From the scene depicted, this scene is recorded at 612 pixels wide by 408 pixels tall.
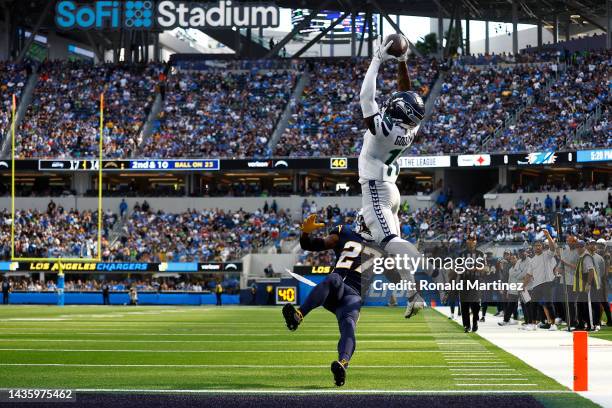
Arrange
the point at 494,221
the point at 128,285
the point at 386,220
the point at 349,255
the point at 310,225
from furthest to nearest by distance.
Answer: the point at 128,285
the point at 494,221
the point at 386,220
the point at 349,255
the point at 310,225

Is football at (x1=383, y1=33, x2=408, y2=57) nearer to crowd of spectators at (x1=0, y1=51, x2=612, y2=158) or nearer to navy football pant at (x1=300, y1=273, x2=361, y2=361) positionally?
navy football pant at (x1=300, y1=273, x2=361, y2=361)

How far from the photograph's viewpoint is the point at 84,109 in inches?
2383

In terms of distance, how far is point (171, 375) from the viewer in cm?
1057

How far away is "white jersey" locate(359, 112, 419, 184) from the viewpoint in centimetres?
966

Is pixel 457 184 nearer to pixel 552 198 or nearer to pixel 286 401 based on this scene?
pixel 552 198

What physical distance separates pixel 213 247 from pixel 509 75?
20630mm

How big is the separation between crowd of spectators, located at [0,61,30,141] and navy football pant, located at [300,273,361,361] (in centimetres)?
5224

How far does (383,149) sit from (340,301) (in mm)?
1584

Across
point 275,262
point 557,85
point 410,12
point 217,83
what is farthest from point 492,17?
point 275,262

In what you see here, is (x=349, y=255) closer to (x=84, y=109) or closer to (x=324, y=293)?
(x=324, y=293)

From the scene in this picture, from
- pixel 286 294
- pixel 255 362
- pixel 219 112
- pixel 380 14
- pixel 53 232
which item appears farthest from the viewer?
pixel 380 14

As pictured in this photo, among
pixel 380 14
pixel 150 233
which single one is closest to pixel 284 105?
pixel 380 14

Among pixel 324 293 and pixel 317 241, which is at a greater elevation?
pixel 317 241

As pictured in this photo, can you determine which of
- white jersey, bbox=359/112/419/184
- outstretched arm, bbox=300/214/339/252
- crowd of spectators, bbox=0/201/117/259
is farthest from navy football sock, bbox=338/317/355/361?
crowd of spectators, bbox=0/201/117/259
